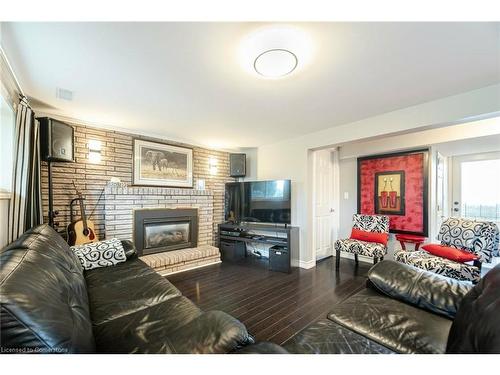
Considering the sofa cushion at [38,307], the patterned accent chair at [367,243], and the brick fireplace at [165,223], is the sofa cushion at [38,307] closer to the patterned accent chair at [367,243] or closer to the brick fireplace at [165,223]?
the brick fireplace at [165,223]

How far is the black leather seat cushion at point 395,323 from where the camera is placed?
1.05 m

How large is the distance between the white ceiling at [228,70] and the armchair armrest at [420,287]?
1.53 meters

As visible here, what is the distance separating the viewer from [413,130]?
2.43 meters

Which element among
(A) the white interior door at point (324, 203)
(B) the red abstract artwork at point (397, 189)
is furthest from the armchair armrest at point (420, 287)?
(B) the red abstract artwork at point (397, 189)

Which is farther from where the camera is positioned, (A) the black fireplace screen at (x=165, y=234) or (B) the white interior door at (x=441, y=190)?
(B) the white interior door at (x=441, y=190)

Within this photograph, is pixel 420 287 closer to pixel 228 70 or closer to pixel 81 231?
pixel 228 70

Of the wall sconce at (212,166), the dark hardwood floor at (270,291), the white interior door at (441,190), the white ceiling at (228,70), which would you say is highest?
the white ceiling at (228,70)

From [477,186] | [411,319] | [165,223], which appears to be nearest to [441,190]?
[477,186]

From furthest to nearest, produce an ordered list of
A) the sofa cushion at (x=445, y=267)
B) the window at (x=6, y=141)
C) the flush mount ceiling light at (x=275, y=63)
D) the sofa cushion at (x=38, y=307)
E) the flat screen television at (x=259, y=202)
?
1. the flat screen television at (x=259, y=202)
2. the sofa cushion at (x=445, y=267)
3. the window at (x=6, y=141)
4. the flush mount ceiling light at (x=275, y=63)
5. the sofa cushion at (x=38, y=307)

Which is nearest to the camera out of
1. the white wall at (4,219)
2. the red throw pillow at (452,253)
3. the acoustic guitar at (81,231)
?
the white wall at (4,219)
